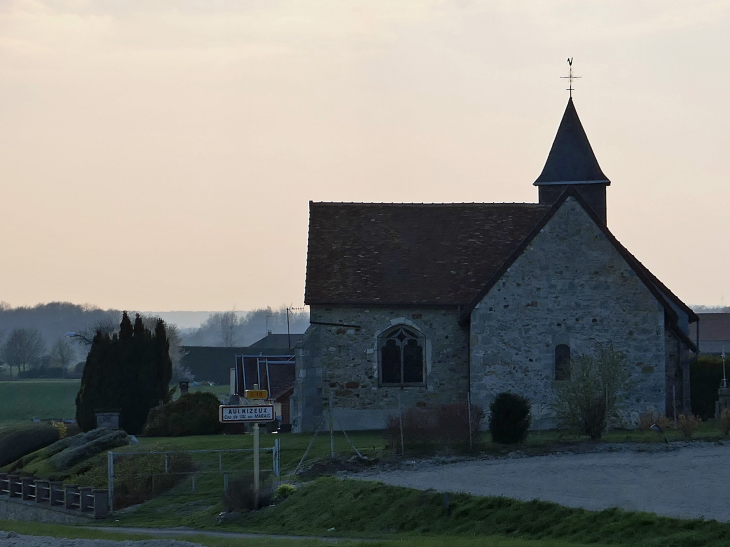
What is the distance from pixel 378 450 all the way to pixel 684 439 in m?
7.42

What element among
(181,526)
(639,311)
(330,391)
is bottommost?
(181,526)

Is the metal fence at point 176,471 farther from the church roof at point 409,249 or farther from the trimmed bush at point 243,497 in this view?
the church roof at point 409,249

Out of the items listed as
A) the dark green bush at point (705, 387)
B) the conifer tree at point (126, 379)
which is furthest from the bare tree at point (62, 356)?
the dark green bush at point (705, 387)

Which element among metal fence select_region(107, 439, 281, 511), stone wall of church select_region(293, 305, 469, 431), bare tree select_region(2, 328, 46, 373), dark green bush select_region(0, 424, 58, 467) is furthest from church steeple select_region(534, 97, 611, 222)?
bare tree select_region(2, 328, 46, 373)

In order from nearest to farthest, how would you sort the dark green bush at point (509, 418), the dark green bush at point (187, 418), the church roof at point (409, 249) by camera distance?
the dark green bush at point (509, 418), the church roof at point (409, 249), the dark green bush at point (187, 418)

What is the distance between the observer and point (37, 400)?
9931 centimetres

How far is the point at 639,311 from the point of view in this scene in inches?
1357

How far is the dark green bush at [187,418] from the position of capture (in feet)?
133

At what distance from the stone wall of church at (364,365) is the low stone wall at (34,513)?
9.09 m

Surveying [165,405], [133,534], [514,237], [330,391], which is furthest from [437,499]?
[165,405]

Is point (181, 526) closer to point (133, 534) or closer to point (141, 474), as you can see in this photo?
point (133, 534)

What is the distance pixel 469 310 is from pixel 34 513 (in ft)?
46.3

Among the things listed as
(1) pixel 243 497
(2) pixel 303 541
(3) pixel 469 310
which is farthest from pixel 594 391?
(2) pixel 303 541

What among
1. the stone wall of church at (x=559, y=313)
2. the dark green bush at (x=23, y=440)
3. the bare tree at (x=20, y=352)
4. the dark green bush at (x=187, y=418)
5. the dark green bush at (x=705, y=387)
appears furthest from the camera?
the bare tree at (x=20, y=352)
